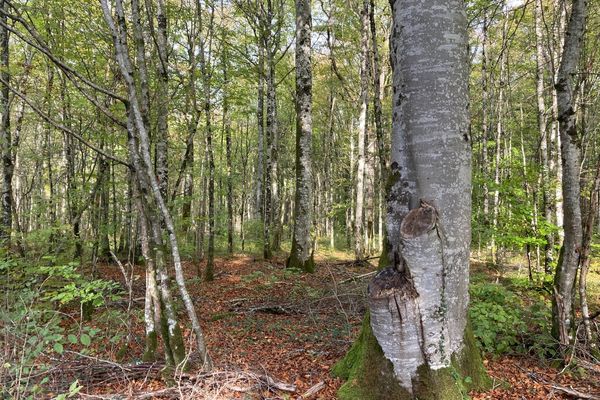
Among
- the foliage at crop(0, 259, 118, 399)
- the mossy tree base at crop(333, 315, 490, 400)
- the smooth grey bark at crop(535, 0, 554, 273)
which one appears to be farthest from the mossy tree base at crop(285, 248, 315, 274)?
the mossy tree base at crop(333, 315, 490, 400)

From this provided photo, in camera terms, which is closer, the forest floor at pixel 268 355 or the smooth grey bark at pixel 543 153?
the forest floor at pixel 268 355

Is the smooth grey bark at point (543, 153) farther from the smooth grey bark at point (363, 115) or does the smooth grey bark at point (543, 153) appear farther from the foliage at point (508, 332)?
the smooth grey bark at point (363, 115)

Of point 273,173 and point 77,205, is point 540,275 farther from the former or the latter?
point 77,205

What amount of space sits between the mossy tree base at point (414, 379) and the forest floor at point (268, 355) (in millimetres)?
183

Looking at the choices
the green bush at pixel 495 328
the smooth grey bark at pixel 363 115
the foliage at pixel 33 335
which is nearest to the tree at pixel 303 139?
the smooth grey bark at pixel 363 115

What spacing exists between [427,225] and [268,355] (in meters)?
2.73

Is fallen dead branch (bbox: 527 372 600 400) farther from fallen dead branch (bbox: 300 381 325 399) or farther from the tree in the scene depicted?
the tree

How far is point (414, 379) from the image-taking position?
2.57 metres

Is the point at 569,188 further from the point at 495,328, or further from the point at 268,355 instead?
the point at 268,355

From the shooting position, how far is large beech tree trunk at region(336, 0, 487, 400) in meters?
2.56

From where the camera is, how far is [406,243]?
8.43 ft

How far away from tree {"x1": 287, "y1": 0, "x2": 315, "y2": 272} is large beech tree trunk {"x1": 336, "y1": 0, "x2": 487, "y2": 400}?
619 cm

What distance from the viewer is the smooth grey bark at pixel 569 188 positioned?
3490mm

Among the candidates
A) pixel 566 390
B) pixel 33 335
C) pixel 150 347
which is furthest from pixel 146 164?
pixel 566 390
